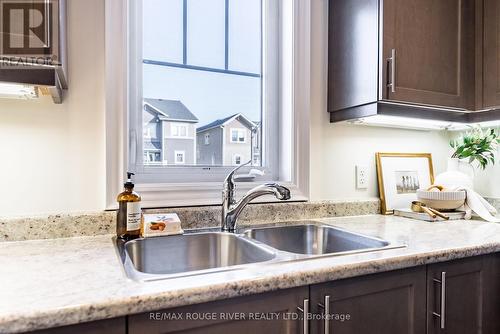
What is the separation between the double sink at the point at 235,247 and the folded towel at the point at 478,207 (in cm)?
74

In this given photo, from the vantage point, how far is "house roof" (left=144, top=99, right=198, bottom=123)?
139 centimetres

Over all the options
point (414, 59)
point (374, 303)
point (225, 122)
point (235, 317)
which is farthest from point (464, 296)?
point (225, 122)

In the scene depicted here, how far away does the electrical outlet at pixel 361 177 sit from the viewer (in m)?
1.64

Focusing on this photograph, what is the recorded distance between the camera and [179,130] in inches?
56.4

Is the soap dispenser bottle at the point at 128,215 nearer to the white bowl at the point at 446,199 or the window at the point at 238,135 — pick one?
the window at the point at 238,135

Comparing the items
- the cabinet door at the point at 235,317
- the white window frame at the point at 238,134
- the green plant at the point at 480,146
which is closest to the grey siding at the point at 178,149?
the white window frame at the point at 238,134

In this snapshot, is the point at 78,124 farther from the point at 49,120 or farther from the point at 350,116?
the point at 350,116

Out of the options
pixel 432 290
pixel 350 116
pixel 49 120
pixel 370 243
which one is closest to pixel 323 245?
pixel 370 243

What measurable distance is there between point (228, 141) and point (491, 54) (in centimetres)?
124

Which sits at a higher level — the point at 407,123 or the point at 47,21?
the point at 47,21

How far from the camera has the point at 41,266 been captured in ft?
2.66

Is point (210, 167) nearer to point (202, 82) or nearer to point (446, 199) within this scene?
point (202, 82)

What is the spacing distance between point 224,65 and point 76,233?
3.11 feet

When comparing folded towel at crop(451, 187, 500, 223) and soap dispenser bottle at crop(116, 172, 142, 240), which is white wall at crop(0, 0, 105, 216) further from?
folded towel at crop(451, 187, 500, 223)
